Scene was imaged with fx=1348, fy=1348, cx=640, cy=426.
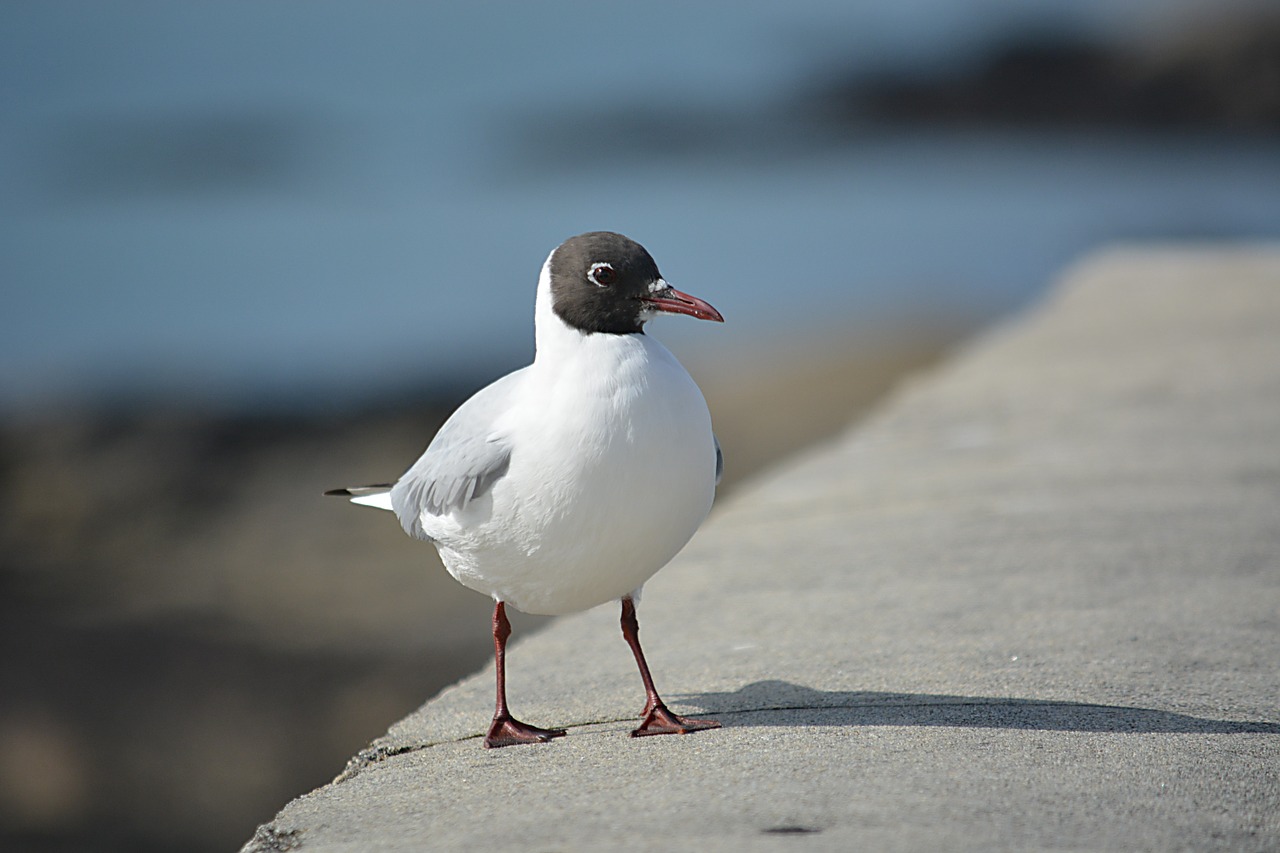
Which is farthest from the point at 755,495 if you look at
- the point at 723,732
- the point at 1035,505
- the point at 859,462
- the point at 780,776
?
the point at 780,776

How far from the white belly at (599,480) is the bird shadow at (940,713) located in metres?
0.50

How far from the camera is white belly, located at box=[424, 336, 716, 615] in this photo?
289cm

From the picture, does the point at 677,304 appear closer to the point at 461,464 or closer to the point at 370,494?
the point at 461,464

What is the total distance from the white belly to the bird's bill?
90mm

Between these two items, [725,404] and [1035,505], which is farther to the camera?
[725,404]

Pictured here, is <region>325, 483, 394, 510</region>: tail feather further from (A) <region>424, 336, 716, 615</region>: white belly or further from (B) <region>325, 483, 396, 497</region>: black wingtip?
(A) <region>424, 336, 716, 615</region>: white belly

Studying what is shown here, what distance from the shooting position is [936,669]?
352 cm

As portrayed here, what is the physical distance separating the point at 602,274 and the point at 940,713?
1.29 m

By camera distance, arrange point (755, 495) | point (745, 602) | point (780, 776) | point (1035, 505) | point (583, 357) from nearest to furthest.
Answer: point (780, 776), point (583, 357), point (745, 602), point (1035, 505), point (755, 495)

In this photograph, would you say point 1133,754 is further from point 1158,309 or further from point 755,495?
point 1158,309

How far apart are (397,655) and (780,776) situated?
A: 14.5 feet

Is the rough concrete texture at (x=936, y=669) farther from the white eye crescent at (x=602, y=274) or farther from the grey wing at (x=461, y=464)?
the white eye crescent at (x=602, y=274)

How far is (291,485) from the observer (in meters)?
10.8

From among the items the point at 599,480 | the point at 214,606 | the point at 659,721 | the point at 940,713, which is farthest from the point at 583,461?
the point at 214,606
